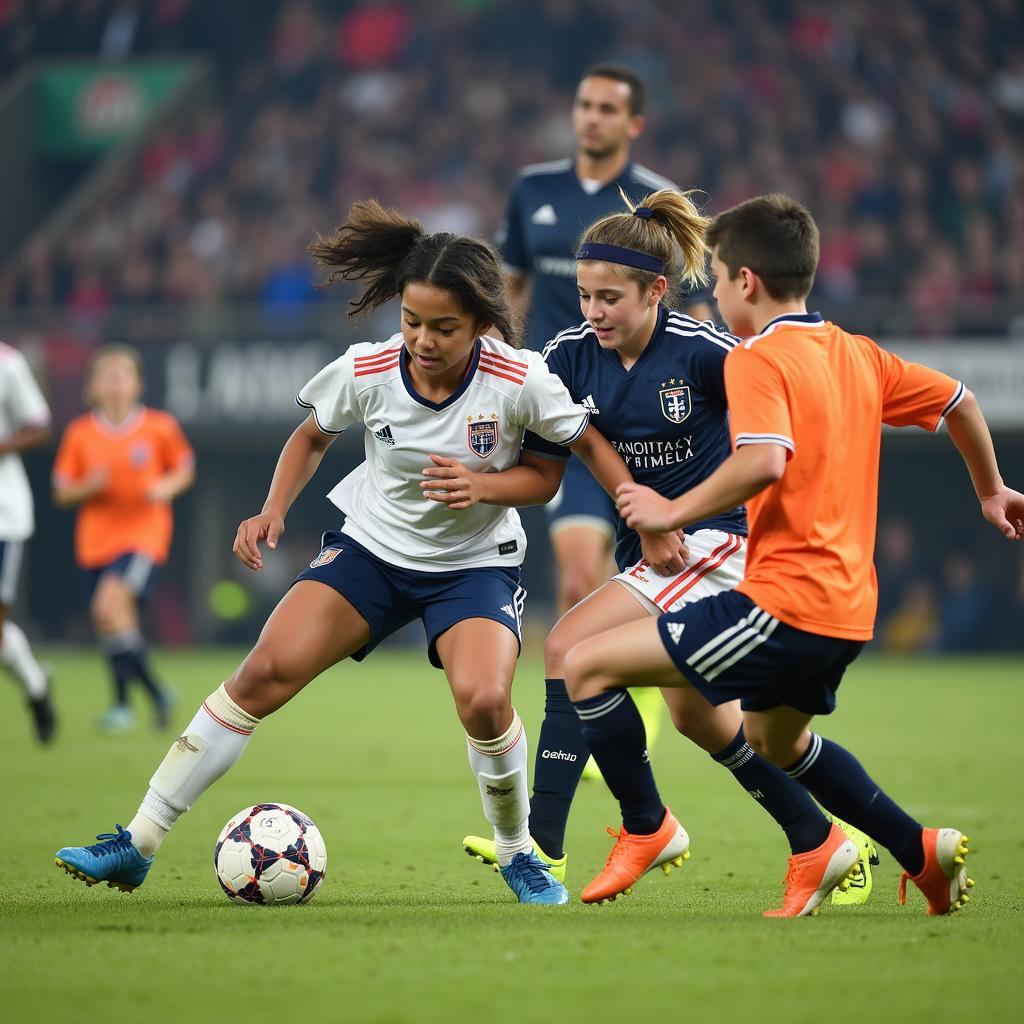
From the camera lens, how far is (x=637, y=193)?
6750mm

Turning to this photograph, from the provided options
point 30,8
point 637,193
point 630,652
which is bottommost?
point 630,652

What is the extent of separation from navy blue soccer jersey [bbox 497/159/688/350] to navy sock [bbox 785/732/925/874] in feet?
9.38

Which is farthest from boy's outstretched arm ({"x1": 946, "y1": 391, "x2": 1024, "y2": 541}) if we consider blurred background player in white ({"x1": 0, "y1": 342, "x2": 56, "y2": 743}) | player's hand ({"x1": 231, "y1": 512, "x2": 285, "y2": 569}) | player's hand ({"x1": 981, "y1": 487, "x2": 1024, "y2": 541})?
blurred background player in white ({"x1": 0, "y1": 342, "x2": 56, "y2": 743})

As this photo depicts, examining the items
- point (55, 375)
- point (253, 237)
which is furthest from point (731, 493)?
point (253, 237)

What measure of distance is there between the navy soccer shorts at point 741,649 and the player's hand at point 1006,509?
660 mm

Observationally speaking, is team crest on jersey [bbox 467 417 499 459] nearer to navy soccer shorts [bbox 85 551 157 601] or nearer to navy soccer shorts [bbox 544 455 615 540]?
navy soccer shorts [bbox 544 455 615 540]

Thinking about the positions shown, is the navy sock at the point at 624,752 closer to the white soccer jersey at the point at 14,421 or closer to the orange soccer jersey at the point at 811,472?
the orange soccer jersey at the point at 811,472

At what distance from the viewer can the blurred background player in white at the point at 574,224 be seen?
652cm

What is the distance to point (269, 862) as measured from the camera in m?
4.54

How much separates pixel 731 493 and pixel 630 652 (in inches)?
19.2

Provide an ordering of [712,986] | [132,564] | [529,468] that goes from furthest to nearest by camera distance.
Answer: [132,564] → [529,468] → [712,986]

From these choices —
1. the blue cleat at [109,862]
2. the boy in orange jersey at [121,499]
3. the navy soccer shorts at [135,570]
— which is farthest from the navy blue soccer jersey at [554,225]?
the navy soccer shorts at [135,570]

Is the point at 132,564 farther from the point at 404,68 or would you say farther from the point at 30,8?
the point at 30,8

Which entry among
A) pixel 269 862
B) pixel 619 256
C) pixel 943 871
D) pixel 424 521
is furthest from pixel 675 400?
pixel 269 862
